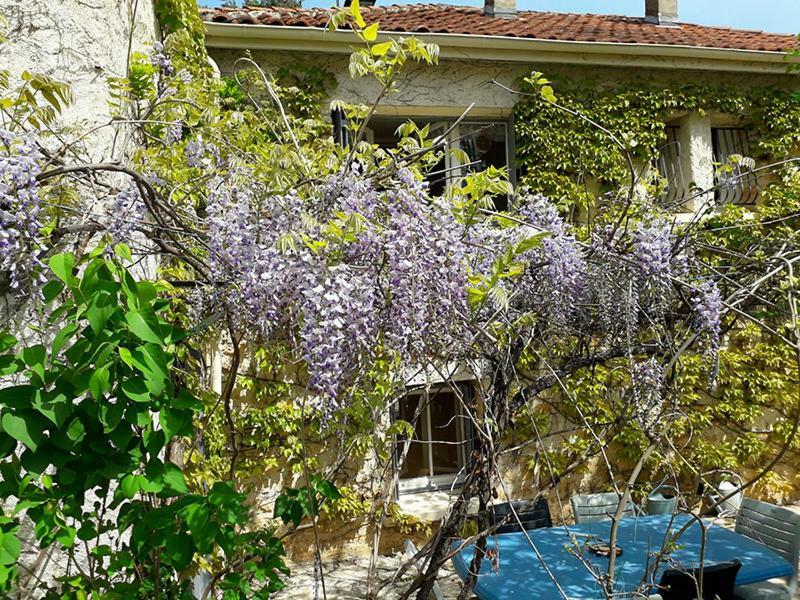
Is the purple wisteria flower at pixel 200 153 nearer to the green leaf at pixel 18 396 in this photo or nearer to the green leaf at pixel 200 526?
the green leaf at pixel 18 396

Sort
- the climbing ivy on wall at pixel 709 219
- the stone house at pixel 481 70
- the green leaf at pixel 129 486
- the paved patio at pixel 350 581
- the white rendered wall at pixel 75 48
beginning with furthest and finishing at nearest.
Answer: the climbing ivy on wall at pixel 709 219
the stone house at pixel 481 70
the paved patio at pixel 350 581
the white rendered wall at pixel 75 48
the green leaf at pixel 129 486

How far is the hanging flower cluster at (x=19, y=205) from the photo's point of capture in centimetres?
212

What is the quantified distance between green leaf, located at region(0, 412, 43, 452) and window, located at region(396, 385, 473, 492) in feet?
15.9

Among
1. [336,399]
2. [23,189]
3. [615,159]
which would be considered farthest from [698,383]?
[23,189]

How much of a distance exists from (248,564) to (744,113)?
23.1 ft

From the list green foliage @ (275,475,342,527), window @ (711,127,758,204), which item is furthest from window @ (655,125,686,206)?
green foliage @ (275,475,342,527)

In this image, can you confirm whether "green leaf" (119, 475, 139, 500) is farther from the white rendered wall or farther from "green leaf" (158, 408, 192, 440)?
the white rendered wall

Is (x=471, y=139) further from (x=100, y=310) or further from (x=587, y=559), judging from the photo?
(x=100, y=310)

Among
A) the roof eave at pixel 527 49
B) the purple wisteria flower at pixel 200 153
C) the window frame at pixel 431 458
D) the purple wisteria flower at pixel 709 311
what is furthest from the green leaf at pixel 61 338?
the window frame at pixel 431 458

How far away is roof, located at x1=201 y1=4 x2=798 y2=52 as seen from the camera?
606 cm

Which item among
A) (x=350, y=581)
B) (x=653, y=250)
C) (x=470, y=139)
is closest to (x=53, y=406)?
(x=653, y=250)

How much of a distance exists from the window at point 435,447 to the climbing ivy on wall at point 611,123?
A: 2.26m

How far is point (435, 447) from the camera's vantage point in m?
6.78

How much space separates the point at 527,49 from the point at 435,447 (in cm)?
390
